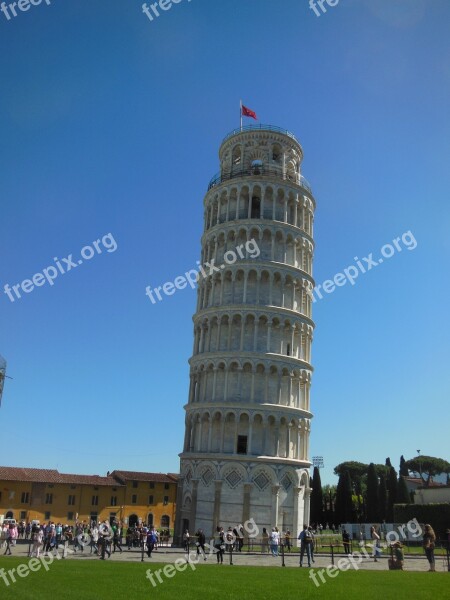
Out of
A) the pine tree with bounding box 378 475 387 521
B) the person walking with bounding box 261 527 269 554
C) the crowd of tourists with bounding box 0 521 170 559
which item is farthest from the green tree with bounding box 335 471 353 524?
the crowd of tourists with bounding box 0 521 170 559

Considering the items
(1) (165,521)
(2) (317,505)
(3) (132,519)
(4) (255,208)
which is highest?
(4) (255,208)

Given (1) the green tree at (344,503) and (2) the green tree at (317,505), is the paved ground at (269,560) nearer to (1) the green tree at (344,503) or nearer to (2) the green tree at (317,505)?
(1) the green tree at (344,503)

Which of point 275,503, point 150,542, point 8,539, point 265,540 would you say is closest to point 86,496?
point 275,503

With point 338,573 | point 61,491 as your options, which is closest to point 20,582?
point 338,573

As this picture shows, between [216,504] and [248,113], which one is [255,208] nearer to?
[248,113]

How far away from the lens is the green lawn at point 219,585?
16391 mm

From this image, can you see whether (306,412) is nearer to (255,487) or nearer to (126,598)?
(255,487)

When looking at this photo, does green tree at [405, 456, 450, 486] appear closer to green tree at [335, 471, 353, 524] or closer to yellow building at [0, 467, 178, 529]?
green tree at [335, 471, 353, 524]

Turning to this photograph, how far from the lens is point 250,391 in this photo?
153ft

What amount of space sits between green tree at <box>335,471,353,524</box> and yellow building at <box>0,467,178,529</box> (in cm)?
2501

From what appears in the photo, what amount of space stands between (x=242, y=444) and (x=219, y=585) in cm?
2747

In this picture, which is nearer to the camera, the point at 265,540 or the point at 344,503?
the point at 265,540

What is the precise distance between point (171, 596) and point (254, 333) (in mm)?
32713

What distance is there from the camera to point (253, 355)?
47062 mm
